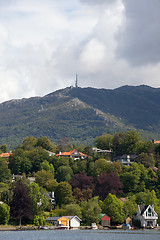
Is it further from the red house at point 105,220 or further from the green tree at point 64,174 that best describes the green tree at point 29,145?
the red house at point 105,220

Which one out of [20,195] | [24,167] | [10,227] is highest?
[24,167]

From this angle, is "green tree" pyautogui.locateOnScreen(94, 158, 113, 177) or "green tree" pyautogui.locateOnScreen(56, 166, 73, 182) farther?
"green tree" pyautogui.locateOnScreen(94, 158, 113, 177)

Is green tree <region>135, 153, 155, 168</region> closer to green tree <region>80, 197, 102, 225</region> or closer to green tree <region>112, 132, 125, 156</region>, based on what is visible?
green tree <region>112, 132, 125, 156</region>

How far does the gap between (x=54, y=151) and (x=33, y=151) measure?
21990 millimetres

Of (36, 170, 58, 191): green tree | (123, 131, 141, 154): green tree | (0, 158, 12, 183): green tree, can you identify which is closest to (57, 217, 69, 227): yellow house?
(36, 170, 58, 191): green tree

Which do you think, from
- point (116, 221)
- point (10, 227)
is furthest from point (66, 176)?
point (10, 227)

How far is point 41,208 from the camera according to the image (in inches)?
4587

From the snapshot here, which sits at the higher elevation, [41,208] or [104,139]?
[104,139]

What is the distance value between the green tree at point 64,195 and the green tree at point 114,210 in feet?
37.5

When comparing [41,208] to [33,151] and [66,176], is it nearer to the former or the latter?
[66,176]

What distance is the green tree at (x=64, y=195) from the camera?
436 feet

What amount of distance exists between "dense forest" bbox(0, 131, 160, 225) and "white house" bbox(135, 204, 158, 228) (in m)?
2.16

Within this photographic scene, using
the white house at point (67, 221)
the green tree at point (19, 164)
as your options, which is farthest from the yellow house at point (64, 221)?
the green tree at point (19, 164)

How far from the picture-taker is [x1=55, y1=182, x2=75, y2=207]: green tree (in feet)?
436
